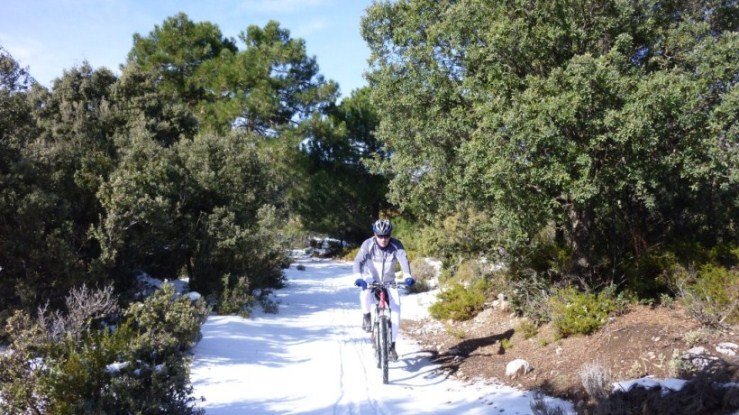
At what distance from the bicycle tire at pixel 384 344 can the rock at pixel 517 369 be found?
1499mm

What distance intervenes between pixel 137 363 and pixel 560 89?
5.39m

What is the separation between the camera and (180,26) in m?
22.1

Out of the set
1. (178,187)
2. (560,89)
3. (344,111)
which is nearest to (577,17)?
(560,89)

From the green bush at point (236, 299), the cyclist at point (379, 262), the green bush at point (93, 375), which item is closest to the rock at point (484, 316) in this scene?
the cyclist at point (379, 262)

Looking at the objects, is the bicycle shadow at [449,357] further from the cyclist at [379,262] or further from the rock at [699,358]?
the rock at [699,358]

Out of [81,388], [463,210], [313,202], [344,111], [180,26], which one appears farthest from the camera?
[313,202]

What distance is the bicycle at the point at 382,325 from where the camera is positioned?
6672mm

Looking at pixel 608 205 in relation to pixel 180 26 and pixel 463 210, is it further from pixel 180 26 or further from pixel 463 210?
pixel 180 26

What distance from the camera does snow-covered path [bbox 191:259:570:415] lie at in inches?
229

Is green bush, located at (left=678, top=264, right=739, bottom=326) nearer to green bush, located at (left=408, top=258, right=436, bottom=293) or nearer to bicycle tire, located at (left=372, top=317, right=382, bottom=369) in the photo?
bicycle tire, located at (left=372, top=317, right=382, bottom=369)

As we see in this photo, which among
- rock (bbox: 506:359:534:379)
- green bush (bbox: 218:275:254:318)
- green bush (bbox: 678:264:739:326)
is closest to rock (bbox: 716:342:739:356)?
green bush (bbox: 678:264:739:326)

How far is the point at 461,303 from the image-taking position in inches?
396

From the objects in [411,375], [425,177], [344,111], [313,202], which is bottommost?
[411,375]

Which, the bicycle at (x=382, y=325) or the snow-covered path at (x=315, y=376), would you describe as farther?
the bicycle at (x=382, y=325)
